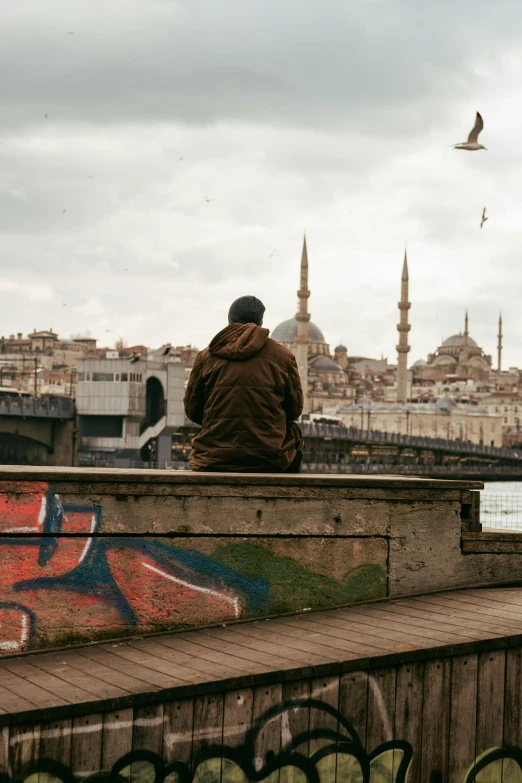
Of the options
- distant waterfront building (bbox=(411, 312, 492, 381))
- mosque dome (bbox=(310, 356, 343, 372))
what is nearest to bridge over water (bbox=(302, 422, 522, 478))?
mosque dome (bbox=(310, 356, 343, 372))

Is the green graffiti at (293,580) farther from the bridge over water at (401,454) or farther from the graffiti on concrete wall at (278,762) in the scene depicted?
the bridge over water at (401,454)

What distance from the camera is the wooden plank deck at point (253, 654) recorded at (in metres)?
3.22

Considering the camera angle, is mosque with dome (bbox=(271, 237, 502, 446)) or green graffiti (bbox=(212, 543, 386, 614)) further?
mosque with dome (bbox=(271, 237, 502, 446))

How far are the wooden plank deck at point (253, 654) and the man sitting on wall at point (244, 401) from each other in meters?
0.65

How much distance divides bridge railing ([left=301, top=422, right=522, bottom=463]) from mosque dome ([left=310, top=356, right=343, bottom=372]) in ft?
160

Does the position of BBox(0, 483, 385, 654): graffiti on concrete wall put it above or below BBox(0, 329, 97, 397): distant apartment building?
below

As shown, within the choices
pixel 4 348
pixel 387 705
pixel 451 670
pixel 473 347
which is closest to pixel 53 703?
pixel 387 705

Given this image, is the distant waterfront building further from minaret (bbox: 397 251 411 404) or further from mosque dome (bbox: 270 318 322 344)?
minaret (bbox: 397 251 411 404)

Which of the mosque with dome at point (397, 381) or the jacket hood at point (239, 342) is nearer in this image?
the jacket hood at point (239, 342)

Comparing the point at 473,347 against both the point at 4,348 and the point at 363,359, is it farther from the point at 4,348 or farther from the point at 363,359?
the point at 4,348

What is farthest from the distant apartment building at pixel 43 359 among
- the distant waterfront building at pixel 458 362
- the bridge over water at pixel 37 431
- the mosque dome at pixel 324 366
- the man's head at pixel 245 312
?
the man's head at pixel 245 312

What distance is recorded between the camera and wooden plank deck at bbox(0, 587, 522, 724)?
3.22 metres

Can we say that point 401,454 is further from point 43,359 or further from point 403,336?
point 43,359

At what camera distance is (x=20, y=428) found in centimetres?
5216
